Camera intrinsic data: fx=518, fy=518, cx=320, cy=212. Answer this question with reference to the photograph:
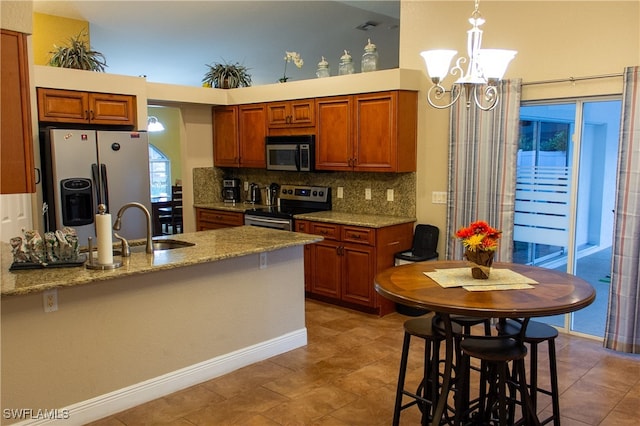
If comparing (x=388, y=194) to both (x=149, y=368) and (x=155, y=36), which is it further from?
(x=155, y=36)

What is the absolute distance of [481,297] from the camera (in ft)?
7.91

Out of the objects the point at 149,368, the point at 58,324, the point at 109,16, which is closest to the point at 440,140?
the point at 149,368

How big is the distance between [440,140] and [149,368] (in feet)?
10.6

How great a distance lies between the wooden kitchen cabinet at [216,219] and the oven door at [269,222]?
17 cm

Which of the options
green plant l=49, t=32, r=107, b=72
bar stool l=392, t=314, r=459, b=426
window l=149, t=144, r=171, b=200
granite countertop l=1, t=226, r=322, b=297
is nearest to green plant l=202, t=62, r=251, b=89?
green plant l=49, t=32, r=107, b=72

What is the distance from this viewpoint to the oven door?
543cm

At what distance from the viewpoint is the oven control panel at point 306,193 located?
5.81 m

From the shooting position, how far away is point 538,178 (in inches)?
175

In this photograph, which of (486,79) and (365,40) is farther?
(365,40)

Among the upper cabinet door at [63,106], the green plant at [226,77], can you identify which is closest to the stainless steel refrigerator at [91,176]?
the upper cabinet door at [63,106]

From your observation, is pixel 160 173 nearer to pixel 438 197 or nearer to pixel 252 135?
pixel 252 135

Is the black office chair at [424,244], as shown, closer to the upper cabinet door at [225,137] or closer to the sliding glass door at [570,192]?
the sliding glass door at [570,192]

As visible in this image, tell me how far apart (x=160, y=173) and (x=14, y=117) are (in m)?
10.7

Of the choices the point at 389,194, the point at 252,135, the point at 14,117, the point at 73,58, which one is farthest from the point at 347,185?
the point at 14,117
